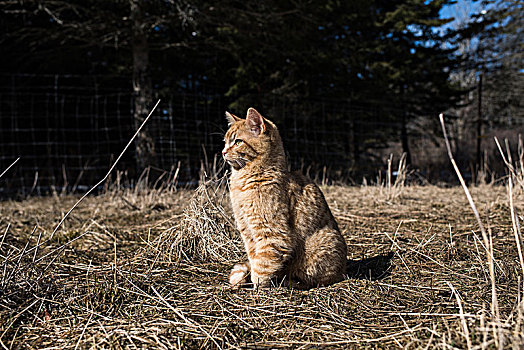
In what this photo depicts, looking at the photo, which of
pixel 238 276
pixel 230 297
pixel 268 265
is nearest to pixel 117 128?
pixel 238 276

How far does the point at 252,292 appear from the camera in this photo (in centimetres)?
162

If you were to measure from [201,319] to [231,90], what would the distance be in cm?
804

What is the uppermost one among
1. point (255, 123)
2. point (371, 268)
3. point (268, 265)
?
point (255, 123)

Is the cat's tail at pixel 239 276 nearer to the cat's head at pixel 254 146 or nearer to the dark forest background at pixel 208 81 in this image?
the cat's head at pixel 254 146

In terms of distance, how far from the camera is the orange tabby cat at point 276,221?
1.78 m

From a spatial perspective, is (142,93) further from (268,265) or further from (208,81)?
(268,265)

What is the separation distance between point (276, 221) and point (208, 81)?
8559mm

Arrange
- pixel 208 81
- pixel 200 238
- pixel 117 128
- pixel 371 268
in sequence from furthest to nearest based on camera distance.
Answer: pixel 208 81 < pixel 117 128 < pixel 200 238 < pixel 371 268

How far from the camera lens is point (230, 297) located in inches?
61.0

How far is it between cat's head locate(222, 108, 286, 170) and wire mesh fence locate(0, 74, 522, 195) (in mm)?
5172

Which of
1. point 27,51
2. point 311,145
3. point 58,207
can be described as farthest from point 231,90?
point 58,207

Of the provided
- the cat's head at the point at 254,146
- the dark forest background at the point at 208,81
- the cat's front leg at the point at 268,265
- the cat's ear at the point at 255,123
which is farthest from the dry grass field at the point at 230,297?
the dark forest background at the point at 208,81

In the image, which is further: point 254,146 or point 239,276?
point 254,146

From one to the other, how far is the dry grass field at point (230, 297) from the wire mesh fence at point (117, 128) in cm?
504
